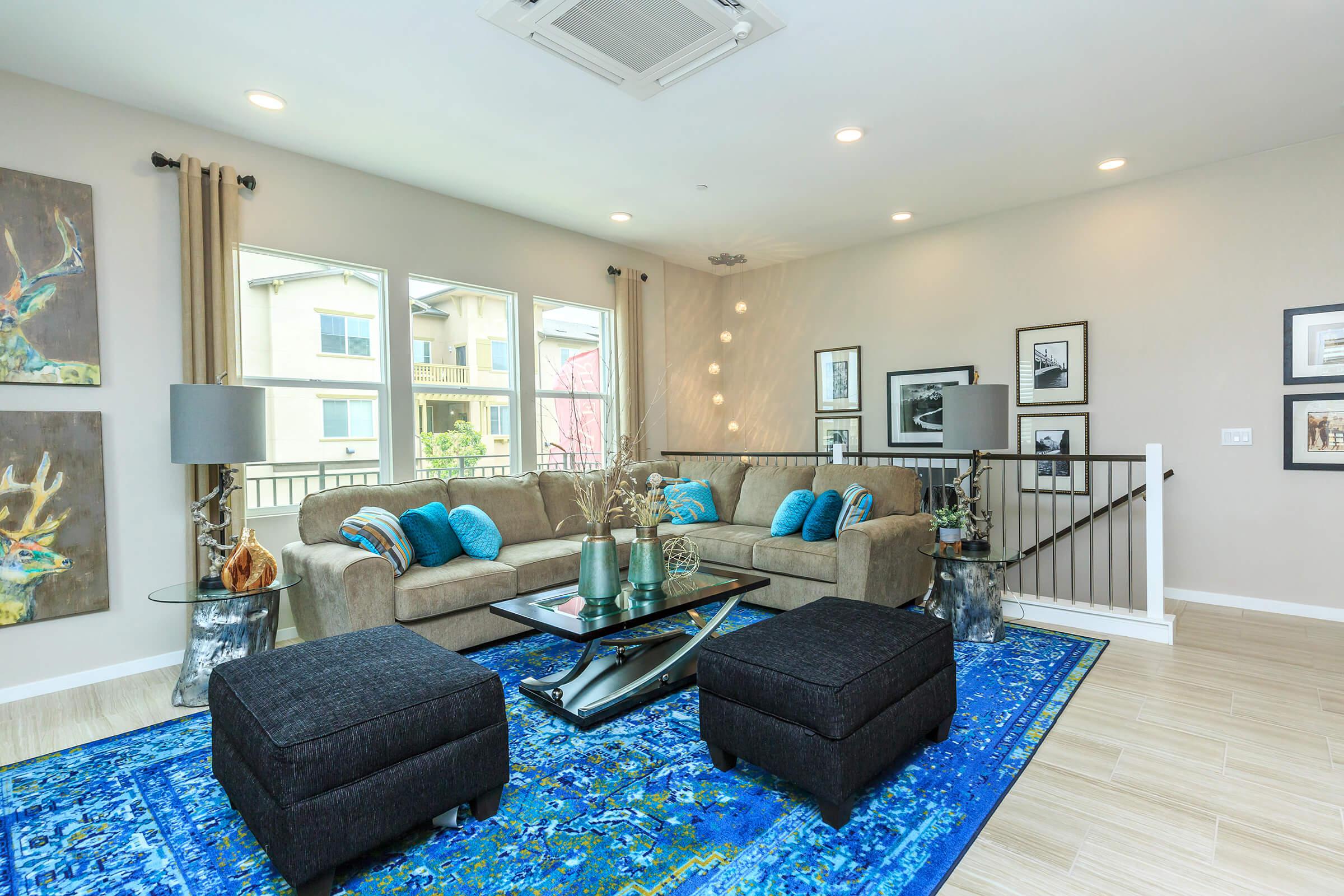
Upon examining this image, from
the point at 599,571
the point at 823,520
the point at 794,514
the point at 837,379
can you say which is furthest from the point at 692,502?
the point at 599,571

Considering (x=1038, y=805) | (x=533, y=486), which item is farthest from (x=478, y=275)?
(x=1038, y=805)

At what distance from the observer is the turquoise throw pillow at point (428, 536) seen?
11.8 ft

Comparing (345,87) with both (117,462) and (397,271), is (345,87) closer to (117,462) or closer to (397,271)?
(397,271)

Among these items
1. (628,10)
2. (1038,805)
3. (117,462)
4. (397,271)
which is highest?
(628,10)

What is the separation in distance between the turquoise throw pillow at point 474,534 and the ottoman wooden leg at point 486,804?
1.92 metres

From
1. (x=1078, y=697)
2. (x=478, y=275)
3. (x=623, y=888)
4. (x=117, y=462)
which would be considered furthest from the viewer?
(x=478, y=275)

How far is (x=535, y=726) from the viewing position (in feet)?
8.51

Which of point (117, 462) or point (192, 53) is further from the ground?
point (192, 53)

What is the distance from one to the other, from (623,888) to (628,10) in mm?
2907

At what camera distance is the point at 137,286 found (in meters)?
3.34

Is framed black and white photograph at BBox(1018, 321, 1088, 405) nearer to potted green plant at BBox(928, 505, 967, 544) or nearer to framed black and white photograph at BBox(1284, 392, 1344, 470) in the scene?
framed black and white photograph at BBox(1284, 392, 1344, 470)

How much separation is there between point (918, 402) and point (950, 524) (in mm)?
2055

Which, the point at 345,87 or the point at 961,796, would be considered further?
the point at 345,87

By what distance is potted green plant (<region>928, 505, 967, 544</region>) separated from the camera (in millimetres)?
3748
